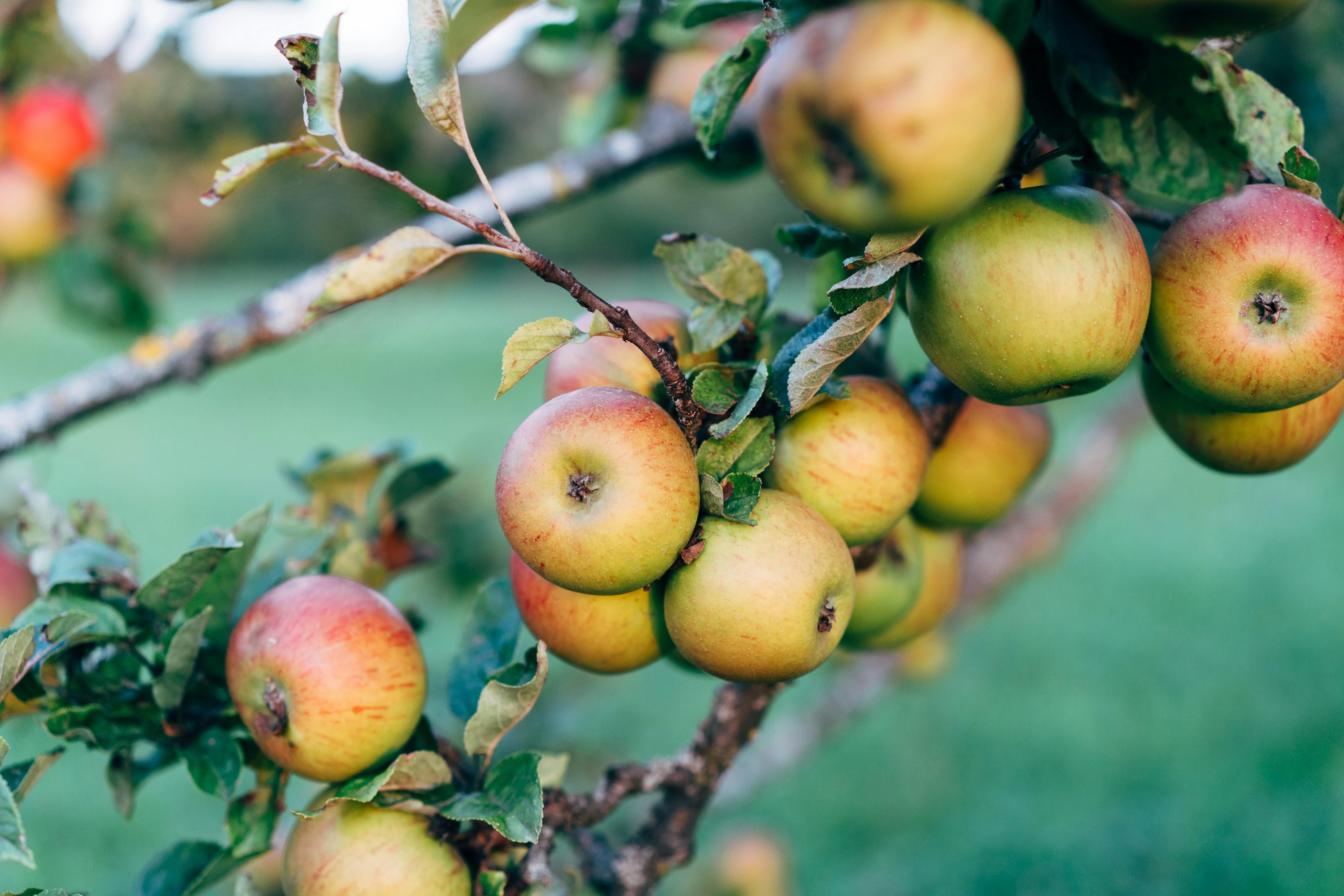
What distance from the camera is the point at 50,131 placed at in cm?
180

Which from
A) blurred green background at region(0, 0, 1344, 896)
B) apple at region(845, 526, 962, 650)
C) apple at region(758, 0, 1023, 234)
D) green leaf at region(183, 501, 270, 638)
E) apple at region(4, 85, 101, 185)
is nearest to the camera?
apple at region(758, 0, 1023, 234)

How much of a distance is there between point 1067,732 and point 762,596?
255 cm

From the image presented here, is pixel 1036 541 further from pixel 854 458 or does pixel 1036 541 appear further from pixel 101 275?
pixel 101 275

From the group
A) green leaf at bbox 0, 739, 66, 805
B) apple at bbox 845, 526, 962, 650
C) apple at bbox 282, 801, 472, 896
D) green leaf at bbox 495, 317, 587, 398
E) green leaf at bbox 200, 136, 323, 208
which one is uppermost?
green leaf at bbox 200, 136, 323, 208

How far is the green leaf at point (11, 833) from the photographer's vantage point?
61 cm

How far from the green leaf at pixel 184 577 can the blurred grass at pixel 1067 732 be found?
72cm

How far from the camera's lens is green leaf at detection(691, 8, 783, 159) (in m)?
0.71

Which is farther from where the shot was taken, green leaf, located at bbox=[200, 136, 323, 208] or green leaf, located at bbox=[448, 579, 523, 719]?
green leaf, located at bbox=[448, 579, 523, 719]

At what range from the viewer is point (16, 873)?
2219mm

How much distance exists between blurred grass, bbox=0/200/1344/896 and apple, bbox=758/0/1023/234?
4.04 ft

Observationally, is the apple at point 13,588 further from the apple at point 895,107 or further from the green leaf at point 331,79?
the apple at point 895,107

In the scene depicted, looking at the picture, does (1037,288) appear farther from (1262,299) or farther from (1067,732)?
(1067,732)

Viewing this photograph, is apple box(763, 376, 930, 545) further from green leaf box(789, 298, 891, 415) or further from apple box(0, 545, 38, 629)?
apple box(0, 545, 38, 629)

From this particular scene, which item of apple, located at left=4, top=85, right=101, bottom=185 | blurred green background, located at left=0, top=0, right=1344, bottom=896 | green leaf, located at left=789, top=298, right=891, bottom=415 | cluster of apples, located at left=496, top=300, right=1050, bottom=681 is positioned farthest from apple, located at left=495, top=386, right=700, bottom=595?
apple, located at left=4, top=85, right=101, bottom=185
